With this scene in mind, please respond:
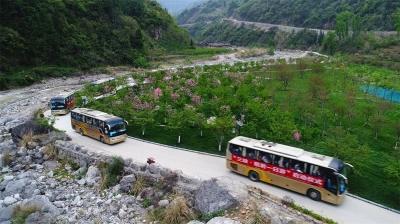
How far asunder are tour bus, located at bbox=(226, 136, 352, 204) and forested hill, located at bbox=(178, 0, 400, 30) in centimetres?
9413

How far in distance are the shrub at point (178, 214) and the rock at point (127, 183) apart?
450 cm

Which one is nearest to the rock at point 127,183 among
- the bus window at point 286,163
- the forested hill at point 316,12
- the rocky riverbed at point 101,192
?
the rocky riverbed at point 101,192

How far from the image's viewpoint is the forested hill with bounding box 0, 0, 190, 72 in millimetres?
69975

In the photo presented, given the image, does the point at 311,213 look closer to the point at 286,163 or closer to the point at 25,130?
the point at 286,163

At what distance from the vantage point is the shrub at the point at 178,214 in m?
21.4

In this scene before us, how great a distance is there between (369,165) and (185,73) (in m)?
35.8

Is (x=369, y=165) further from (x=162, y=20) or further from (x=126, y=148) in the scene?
(x=162, y=20)

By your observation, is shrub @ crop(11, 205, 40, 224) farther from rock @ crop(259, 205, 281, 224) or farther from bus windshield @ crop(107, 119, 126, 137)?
rock @ crop(259, 205, 281, 224)

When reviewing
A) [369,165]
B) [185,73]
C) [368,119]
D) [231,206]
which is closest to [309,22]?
[185,73]

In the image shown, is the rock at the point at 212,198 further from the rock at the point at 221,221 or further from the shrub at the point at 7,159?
the shrub at the point at 7,159

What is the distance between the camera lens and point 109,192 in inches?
1011

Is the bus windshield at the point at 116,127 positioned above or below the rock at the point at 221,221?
above

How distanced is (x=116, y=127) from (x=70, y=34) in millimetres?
52951

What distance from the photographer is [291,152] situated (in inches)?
938
